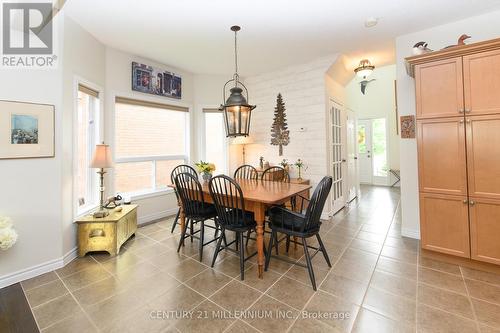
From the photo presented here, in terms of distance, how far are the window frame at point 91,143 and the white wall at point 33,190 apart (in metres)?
0.21

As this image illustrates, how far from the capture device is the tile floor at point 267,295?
5.30 feet

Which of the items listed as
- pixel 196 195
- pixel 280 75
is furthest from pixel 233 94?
pixel 280 75

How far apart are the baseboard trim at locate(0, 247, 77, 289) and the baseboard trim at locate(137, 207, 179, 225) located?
120cm

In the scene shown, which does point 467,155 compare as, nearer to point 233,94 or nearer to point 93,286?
point 233,94

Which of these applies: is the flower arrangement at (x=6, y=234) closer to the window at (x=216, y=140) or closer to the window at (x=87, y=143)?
the window at (x=87, y=143)

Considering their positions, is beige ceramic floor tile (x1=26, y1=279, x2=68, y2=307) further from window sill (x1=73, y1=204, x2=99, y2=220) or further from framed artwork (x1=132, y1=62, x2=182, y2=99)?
framed artwork (x1=132, y1=62, x2=182, y2=99)

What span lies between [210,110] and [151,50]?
1549 mm

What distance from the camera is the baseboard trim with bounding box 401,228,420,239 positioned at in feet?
10.0

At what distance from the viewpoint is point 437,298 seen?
183cm

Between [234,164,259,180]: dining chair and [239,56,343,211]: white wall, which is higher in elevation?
[239,56,343,211]: white wall

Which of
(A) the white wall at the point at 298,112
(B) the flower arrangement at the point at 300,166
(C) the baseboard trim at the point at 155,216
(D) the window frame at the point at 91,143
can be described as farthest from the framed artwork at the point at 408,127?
(D) the window frame at the point at 91,143

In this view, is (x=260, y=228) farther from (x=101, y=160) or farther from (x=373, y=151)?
(x=373, y=151)

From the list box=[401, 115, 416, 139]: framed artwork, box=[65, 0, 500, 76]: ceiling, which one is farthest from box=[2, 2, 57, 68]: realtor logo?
box=[401, 115, 416, 139]: framed artwork

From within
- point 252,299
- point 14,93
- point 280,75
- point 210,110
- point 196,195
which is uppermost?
point 280,75
